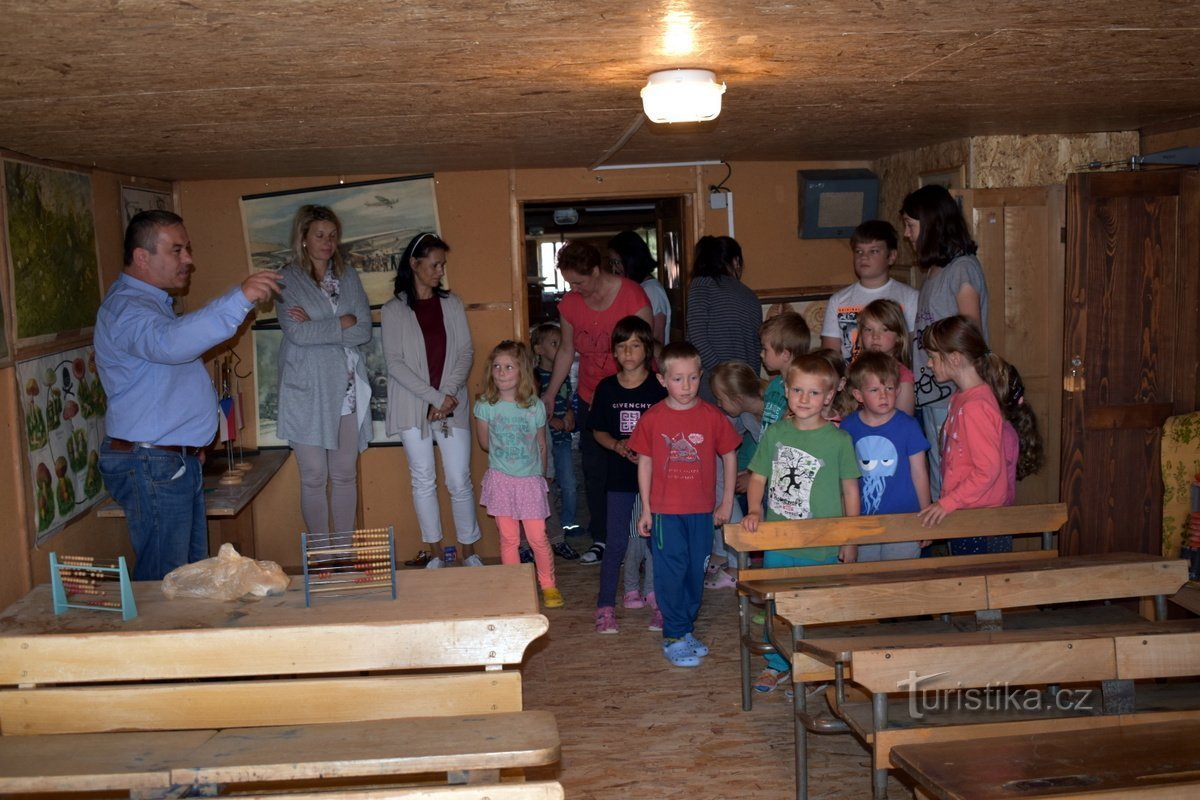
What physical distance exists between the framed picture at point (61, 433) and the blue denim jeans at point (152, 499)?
30 cm

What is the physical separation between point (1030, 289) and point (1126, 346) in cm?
64

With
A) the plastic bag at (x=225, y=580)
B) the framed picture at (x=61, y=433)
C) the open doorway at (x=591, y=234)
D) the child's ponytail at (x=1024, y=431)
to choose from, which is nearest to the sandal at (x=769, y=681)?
the child's ponytail at (x=1024, y=431)

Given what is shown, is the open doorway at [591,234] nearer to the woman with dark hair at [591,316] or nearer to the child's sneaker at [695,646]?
the woman with dark hair at [591,316]

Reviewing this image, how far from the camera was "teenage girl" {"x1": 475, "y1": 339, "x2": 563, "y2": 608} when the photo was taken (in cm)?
565

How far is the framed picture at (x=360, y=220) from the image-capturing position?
22.2 ft

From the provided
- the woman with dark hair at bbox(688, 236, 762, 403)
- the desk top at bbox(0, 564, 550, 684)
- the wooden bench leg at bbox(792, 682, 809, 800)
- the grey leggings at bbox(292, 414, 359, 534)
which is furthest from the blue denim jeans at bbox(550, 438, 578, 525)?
the desk top at bbox(0, 564, 550, 684)

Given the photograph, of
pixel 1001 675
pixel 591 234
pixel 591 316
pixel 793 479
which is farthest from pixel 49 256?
pixel 591 234

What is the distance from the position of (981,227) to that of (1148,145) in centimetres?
94

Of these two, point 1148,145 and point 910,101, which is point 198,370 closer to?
point 910,101

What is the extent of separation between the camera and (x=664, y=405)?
16.1 ft

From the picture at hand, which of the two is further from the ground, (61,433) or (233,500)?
(61,433)

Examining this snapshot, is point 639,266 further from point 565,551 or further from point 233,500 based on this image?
point 233,500

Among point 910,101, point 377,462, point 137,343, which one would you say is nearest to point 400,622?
point 137,343

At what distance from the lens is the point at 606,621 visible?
5453mm
